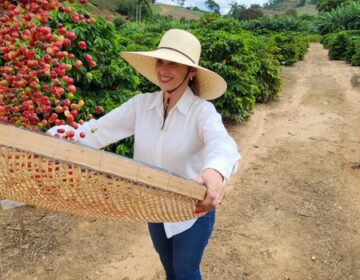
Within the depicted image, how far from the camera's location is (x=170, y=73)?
2203 mm

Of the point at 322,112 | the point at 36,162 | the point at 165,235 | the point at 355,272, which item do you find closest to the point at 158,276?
the point at 165,235

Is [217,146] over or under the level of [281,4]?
over

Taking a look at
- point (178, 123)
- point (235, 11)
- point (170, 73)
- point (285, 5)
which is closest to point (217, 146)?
point (178, 123)

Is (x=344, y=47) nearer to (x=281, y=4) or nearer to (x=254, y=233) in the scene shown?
(x=254, y=233)

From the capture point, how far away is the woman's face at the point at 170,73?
219 cm

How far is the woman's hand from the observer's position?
4.75ft

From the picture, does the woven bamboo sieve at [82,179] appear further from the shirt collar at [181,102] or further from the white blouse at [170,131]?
the shirt collar at [181,102]

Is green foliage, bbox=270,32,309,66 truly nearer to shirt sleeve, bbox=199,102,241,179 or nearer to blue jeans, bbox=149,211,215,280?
blue jeans, bbox=149,211,215,280

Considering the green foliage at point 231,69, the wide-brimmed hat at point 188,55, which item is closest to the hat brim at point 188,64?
the wide-brimmed hat at point 188,55

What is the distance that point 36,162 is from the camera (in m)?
1.19

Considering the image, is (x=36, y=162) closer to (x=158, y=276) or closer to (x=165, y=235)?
(x=165, y=235)

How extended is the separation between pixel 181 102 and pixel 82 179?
1.08 m

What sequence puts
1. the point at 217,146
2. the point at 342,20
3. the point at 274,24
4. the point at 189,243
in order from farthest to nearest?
the point at 274,24
the point at 342,20
the point at 189,243
the point at 217,146

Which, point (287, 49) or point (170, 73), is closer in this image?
point (170, 73)
